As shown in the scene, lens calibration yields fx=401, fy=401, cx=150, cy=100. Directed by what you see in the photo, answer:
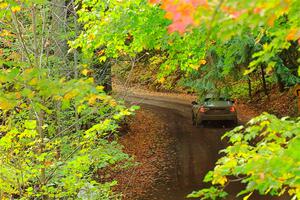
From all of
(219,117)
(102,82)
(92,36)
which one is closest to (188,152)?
(219,117)

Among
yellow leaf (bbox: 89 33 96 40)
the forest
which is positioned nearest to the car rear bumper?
the forest

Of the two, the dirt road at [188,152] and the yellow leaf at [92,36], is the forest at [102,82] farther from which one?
the dirt road at [188,152]

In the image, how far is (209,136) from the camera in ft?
60.5

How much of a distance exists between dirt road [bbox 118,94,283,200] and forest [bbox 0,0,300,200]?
425mm

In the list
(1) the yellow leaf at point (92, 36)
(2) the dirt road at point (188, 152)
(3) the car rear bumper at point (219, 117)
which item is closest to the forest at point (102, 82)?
(1) the yellow leaf at point (92, 36)

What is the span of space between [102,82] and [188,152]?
661cm

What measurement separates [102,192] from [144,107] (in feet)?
66.3

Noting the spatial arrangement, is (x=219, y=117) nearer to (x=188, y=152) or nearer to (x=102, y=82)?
(x=188, y=152)

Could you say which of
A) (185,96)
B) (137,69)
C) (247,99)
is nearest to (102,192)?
(247,99)

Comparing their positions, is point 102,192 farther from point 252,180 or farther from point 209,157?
point 209,157

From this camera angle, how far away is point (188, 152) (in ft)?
54.1

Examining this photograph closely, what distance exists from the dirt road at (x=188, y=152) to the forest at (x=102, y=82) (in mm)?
425

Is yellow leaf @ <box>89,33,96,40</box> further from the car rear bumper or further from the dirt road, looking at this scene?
the car rear bumper

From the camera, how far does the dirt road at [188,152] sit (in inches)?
495
